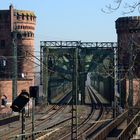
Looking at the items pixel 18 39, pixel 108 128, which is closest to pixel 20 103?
pixel 108 128

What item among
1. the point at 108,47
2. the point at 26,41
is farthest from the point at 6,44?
the point at 108,47

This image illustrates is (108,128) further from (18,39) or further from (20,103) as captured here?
(18,39)

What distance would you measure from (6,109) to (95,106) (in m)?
14.2

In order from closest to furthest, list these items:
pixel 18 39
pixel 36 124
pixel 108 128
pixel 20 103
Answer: pixel 20 103
pixel 108 128
pixel 36 124
pixel 18 39

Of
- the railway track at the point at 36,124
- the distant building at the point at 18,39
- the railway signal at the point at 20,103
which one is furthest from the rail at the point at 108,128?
the distant building at the point at 18,39

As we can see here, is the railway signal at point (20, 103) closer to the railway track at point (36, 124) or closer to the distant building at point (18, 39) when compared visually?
the railway track at point (36, 124)

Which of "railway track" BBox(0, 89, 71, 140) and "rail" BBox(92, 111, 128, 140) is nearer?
"rail" BBox(92, 111, 128, 140)

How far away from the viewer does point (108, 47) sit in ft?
213

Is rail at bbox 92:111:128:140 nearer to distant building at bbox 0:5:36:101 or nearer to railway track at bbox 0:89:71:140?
railway track at bbox 0:89:71:140

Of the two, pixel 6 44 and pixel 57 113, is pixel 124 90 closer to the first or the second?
pixel 57 113

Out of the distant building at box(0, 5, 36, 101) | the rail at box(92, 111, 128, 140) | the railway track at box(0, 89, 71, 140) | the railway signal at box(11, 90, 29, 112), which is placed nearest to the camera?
the railway signal at box(11, 90, 29, 112)

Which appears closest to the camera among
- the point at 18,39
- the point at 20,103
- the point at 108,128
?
the point at 20,103

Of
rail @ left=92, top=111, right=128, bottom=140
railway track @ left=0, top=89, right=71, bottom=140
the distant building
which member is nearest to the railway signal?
rail @ left=92, top=111, right=128, bottom=140

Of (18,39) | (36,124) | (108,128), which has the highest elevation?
(18,39)
